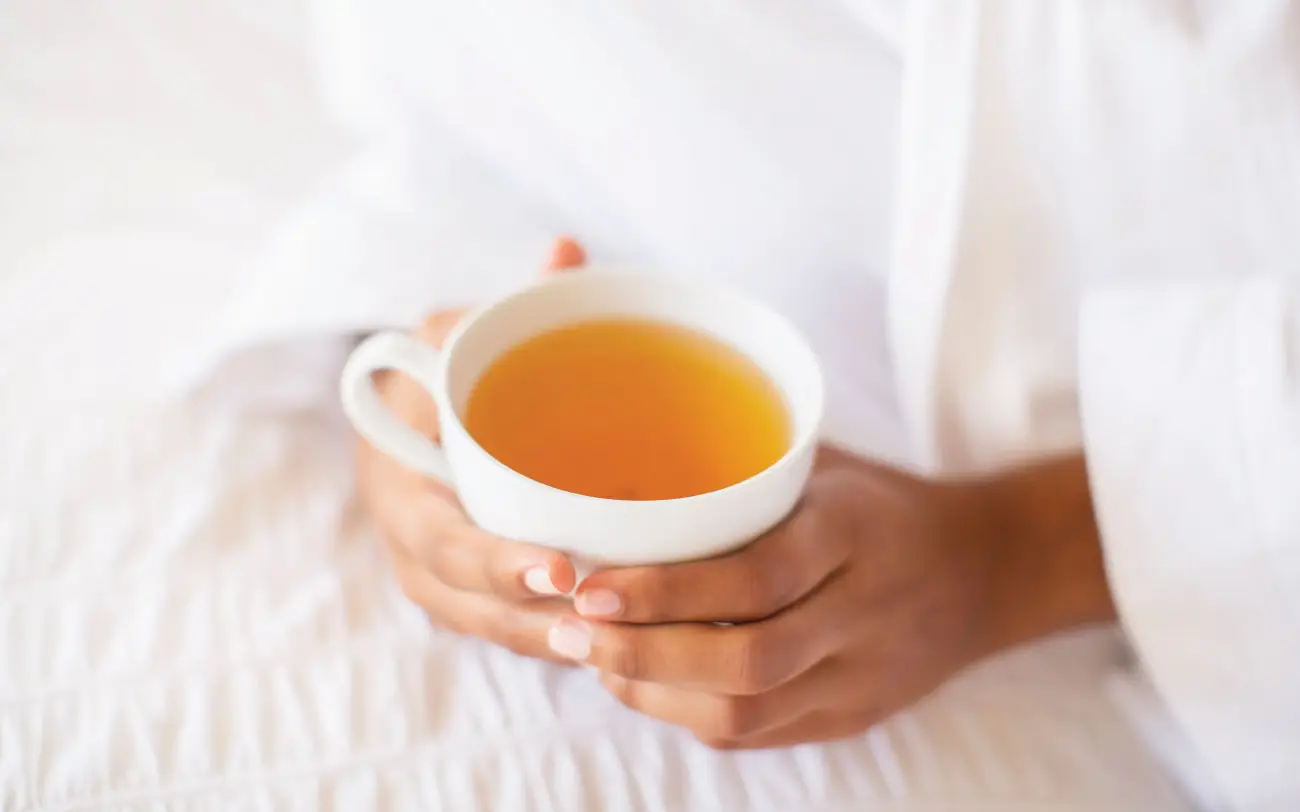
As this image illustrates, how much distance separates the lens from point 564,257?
0.50 m

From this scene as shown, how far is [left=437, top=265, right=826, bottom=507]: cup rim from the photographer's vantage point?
1.10 ft

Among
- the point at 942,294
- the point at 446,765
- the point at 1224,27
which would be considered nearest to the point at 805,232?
the point at 942,294

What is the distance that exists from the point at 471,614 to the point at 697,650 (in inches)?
5.1

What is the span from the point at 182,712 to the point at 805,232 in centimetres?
38

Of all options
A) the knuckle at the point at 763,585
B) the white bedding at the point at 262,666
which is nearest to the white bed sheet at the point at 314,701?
the white bedding at the point at 262,666

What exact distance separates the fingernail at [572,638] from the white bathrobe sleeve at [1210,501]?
25 cm

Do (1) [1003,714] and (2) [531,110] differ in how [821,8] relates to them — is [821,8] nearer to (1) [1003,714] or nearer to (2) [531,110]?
(2) [531,110]

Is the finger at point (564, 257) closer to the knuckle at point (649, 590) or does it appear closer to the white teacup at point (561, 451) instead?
the white teacup at point (561, 451)

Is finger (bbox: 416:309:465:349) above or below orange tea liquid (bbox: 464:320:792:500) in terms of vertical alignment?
below

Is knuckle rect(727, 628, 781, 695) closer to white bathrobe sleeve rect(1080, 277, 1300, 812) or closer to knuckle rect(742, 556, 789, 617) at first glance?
knuckle rect(742, 556, 789, 617)

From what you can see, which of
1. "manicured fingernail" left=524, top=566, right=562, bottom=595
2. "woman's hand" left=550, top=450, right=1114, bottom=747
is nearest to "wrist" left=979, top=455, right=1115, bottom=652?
"woman's hand" left=550, top=450, right=1114, bottom=747

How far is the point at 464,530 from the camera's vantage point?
1.32 feet

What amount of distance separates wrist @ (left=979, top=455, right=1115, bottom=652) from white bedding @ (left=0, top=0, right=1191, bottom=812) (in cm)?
2

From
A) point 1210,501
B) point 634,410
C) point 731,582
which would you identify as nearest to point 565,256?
point 634,410
